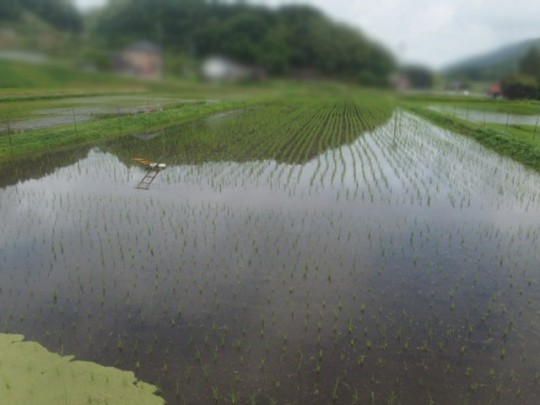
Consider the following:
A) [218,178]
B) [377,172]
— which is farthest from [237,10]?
[377,172]

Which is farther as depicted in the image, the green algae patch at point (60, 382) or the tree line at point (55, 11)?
the green algae patch at point (60, 382)

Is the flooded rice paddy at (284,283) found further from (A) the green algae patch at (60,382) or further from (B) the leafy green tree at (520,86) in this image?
(B) the leafy green tree at (520,86)

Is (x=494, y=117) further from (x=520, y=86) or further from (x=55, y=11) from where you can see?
(x=55, y=11)

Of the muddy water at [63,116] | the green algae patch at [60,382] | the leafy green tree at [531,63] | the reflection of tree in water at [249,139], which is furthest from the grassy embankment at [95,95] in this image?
the leafy green tree at [531,63]

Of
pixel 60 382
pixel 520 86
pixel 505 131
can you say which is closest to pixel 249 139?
pixel 520 86

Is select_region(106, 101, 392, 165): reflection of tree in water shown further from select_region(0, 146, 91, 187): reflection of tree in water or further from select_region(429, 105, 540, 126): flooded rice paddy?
select_region(429, 105, 540, 126): flooded rice paddy
